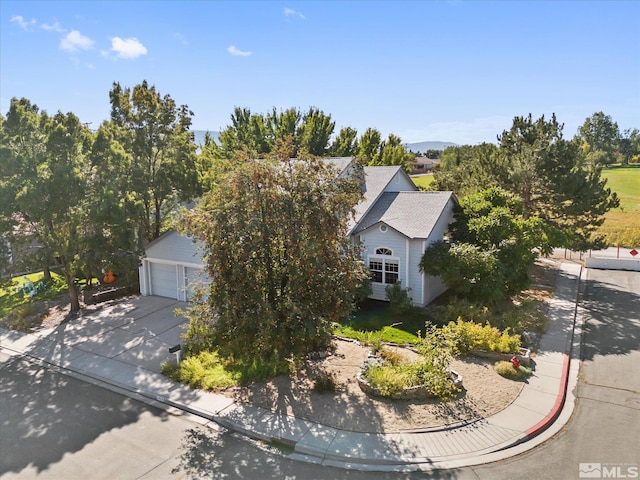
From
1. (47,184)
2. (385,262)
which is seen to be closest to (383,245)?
(385,262)

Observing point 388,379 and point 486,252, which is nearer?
point 388,379

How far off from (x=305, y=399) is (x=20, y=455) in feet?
22.0

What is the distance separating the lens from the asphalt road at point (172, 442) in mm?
8719

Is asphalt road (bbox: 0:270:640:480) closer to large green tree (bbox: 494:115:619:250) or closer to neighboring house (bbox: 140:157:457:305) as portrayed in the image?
neighboring house (bbox: 140:157:457:305)

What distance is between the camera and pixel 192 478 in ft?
28.1

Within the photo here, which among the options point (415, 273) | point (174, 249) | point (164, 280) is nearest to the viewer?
point (415, 273)

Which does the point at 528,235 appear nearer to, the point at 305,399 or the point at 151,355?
the point at 305,399

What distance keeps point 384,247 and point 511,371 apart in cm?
807

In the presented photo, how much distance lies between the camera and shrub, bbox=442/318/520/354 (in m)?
13.8

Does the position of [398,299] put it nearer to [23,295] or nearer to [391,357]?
[391,357]

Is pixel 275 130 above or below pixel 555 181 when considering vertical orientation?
above

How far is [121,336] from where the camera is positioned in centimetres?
1616

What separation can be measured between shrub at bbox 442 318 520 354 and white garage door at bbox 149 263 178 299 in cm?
→ 1341

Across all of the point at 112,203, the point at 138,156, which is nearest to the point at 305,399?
the point at 112,203
